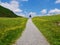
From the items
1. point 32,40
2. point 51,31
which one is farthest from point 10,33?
point 32,40

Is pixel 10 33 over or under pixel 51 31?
over

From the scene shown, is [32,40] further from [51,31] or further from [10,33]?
[51,31]

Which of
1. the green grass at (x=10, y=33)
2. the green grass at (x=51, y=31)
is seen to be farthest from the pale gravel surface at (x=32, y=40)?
the green grass at (x=10, y=33)

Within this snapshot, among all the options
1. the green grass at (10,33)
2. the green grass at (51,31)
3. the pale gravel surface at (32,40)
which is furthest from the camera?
the green grass at (51,31)

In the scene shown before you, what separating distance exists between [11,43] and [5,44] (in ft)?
3.23

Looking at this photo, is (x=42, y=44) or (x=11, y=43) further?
(x=11, y=43)

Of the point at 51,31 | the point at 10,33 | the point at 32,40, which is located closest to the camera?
the point at 32,40

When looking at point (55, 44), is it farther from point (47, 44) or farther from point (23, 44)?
point (23, 44)

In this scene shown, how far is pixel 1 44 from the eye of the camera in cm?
2073

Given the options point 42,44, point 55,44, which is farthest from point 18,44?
point 55,44

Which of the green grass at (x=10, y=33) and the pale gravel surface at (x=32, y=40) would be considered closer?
the pale gravel surface at (x=32, y=40)

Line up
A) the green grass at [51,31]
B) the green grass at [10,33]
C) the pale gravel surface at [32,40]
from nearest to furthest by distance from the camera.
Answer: the pale gravel surface at [32,40]
the green grass at [10,33]
the green grass at [51,31]

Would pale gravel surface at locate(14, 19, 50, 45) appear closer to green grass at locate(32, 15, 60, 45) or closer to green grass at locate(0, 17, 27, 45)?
green grass at locate(32, 15, 60, 45)

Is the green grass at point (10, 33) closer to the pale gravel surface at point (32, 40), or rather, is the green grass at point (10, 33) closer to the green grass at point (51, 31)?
the pale gravel surface at point (32, 40)
